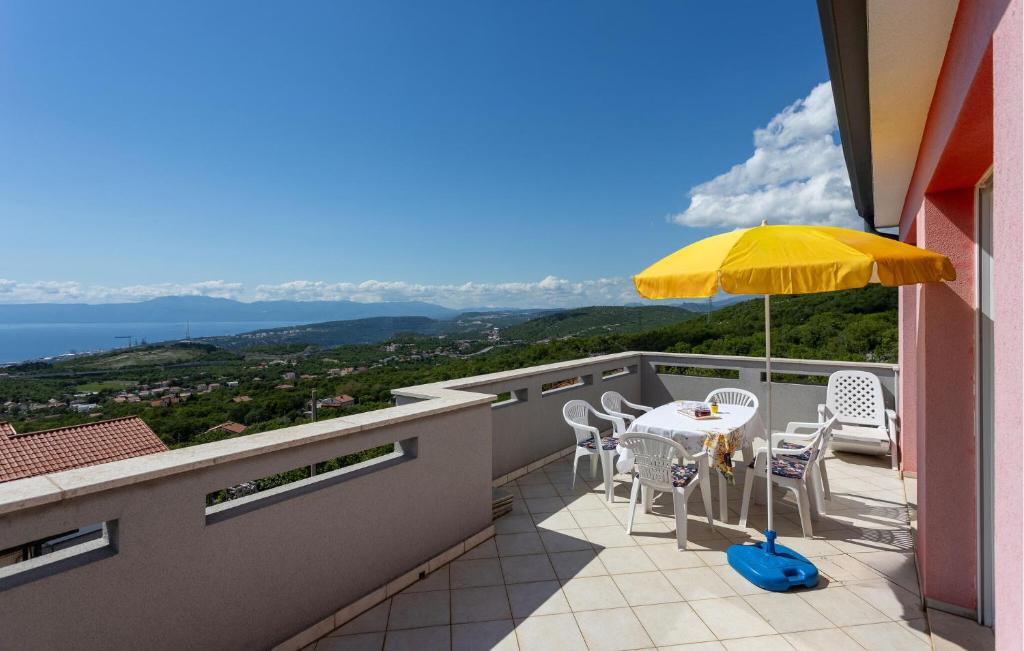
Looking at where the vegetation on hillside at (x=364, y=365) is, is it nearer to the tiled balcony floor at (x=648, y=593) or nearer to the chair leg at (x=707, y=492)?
the tiled balcony floor at (x=648, y=593)

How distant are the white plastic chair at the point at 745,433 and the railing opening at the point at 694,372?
130 centimetres

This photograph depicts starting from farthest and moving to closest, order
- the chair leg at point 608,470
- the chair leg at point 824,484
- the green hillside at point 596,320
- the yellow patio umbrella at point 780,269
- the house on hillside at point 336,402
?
1. the green hillside at point 596,320
2. the house on hillside at point 336,402
3. the chair leg at point 608,470
4. the chair leg at point 824,484
5. the yellow patio umbrella at point 780,269

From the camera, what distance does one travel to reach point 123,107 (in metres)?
14.7

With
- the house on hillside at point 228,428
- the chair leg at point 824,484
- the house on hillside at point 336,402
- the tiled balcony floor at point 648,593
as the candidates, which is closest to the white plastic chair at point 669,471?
the tiled balcony floor at point 648,593

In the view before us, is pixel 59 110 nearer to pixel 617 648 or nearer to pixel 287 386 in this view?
pixel 287 386

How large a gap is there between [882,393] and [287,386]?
13884mm

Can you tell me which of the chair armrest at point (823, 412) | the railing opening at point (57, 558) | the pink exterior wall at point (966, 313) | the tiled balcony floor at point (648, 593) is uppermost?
the pink exterior wall at point (966, 313)

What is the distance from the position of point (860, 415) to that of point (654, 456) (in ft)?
13.7

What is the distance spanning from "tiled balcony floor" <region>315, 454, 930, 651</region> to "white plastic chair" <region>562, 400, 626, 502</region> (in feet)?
1.28

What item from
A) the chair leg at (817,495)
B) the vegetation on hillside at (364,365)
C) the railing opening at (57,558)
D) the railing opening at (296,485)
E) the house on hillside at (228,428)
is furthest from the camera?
the house on hillside at (228,428)

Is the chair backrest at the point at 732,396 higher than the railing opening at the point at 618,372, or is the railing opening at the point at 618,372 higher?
the railing opening at the point at 618,372

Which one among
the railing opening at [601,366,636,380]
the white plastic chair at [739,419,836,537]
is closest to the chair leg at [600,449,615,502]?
the white plastic chair at [739,419,836,537]

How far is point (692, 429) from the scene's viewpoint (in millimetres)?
4332

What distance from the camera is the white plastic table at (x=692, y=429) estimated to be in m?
4.22
